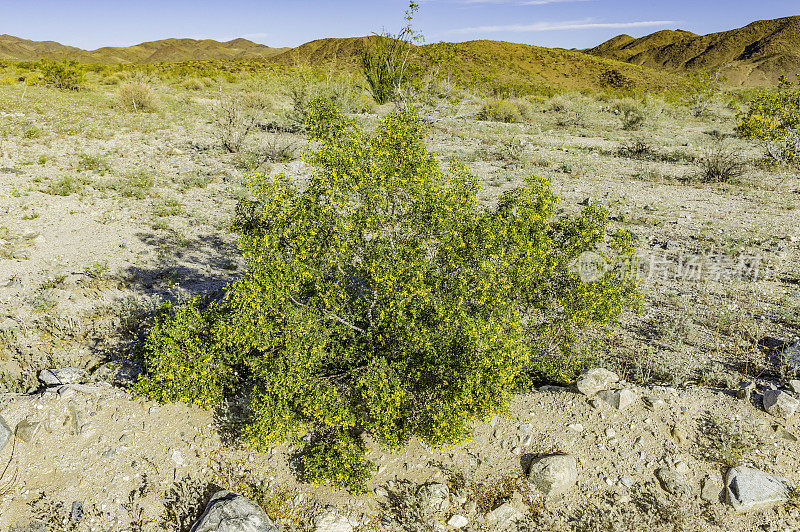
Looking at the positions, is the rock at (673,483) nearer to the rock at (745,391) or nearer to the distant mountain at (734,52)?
the rock at (745,391)

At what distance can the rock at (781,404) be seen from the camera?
5.06 meters

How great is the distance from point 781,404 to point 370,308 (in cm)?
464

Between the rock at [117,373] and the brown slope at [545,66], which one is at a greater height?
the brown slope at [545,66]

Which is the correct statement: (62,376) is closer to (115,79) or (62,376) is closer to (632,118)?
(632,118)

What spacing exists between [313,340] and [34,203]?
35.0 ft

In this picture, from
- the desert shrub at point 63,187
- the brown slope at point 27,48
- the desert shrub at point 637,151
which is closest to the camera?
the desert shrub at point 63,187

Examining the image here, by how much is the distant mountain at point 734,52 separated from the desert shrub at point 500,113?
5513 cm

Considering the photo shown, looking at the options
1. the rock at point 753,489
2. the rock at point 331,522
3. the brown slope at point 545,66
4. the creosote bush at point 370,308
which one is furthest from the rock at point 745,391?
the brown slope at point 545,66

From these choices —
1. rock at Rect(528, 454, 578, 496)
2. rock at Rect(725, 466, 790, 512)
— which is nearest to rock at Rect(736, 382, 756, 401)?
rock at Rect(725, 466, 790, 512)

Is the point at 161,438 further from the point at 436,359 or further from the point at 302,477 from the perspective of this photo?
the point at 436,359

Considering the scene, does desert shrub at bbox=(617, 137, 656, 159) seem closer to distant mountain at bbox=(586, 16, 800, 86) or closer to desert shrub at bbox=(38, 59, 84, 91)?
desert shrub at bbox=(38, 59, 84, 91)

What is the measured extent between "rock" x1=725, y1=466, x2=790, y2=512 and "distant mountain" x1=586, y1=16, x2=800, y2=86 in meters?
76.9

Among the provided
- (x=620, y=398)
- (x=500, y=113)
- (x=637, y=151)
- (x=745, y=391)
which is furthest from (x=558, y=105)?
(x=620, y=398)

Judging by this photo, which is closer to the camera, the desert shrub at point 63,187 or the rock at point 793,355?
the rock at point 793,355
